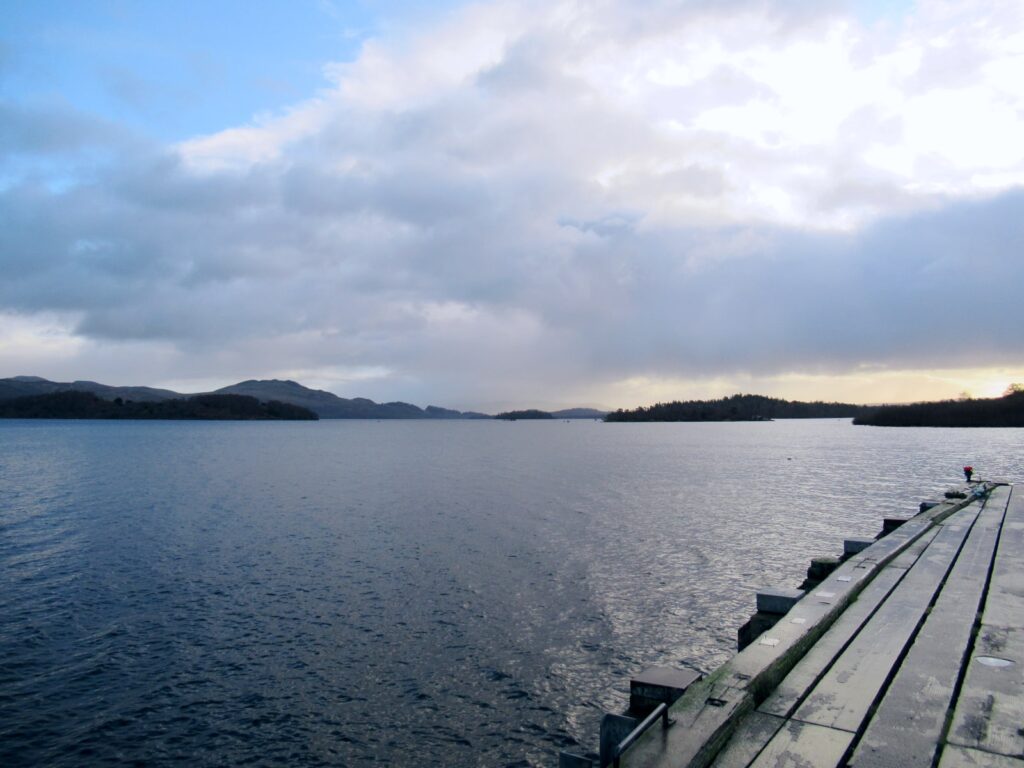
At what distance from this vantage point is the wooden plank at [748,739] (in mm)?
5934

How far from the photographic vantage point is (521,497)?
48.7m

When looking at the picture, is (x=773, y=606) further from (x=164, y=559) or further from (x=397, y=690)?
(x=164, y=559)

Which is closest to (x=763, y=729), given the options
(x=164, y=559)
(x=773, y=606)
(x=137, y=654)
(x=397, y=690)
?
(x=773, y=606)

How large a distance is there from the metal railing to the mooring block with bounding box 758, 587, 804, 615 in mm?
5879

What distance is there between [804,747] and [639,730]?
66.0 inches

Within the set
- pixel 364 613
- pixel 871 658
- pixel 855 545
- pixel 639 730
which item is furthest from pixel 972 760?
pixel 364 613

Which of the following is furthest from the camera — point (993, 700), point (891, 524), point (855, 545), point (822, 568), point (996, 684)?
point (891, 524)

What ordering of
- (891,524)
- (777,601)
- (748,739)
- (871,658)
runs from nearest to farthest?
1. (748,739)
2. (871,658)
3. (777,601)
4. (891,524)

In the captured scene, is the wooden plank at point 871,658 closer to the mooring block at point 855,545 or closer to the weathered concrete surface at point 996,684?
the weathered concrete surface at point 996,684

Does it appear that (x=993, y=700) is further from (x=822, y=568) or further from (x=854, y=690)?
(x=822, y=568)

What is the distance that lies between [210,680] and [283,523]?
2273 cm

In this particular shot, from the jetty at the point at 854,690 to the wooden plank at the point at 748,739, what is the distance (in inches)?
0.6

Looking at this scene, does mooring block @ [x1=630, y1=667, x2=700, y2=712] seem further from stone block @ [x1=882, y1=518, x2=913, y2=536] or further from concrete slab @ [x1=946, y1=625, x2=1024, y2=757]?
stone block @ [x1=882, y1=518, x2=913, y2=536]

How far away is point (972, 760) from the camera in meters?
5.79
